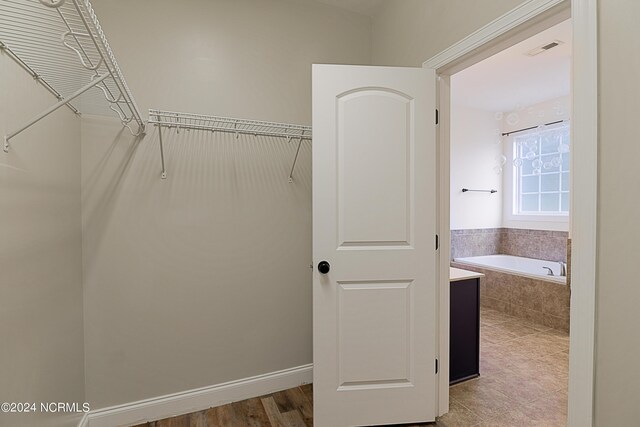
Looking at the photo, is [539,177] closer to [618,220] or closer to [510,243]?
[510,243]

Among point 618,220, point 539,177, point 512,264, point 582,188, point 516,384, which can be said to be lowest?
point 516,384

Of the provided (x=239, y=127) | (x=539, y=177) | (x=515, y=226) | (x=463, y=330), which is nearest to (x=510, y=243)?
(x=515, y=226)

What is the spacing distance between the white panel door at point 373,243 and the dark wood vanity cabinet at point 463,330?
0.53 meters

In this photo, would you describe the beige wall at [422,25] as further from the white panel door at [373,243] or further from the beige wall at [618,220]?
the beige wall at [618,220]

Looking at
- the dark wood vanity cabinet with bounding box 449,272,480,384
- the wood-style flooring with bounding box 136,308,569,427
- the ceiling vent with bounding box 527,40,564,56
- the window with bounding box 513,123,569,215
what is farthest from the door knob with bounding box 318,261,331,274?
the window with bounding box 513,123,569,215

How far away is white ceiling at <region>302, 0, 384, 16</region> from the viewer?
2240 millimetres

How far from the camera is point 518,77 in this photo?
348cm

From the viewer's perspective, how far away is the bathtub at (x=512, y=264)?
155 inches

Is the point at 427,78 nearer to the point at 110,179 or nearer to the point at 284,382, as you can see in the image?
the point at 110,179

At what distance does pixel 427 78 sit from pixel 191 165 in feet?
4.88

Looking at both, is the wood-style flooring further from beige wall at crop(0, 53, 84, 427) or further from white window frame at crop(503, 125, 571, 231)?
white window frame at crop(503, 125, 571, 231)

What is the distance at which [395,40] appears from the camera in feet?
7.01

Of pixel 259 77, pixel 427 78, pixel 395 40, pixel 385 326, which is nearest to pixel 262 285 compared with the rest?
pixel 385 326

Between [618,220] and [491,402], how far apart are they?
1.58 metres
